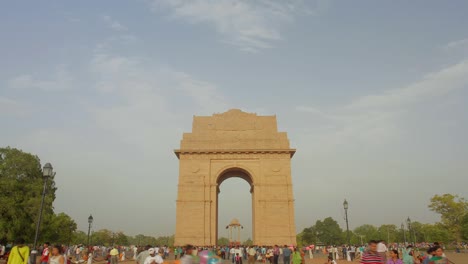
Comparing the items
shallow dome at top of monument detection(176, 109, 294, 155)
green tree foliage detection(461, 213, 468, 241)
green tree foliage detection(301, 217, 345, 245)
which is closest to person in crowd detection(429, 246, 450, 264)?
shallow dome at top of monument detection(176, 109, 294, 155)

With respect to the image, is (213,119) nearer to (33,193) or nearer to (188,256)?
(33,193)

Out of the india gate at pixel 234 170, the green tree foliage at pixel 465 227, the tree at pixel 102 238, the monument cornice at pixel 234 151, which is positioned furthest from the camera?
the tree at pixel 102 238

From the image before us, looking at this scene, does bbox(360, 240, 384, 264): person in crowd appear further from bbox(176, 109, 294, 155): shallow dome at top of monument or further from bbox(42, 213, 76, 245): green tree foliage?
bbox(42, 213, 76, 245): green tree foliage

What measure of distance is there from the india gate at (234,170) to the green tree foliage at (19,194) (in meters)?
12.5

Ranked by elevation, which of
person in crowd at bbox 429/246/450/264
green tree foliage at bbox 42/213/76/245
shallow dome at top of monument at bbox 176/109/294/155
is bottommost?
person in crowd at bbox 429/246/450/264

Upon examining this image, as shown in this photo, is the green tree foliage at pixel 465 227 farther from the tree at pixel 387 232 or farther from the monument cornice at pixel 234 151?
the tree at pixel 387 232

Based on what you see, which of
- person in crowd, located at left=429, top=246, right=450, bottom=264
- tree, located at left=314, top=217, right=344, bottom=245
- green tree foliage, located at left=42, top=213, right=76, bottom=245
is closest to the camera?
person in crowd, located at left=429, top=246, right=450, bottom=264

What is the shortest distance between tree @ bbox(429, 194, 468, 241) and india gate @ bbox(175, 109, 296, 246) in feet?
130

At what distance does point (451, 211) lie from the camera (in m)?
60.8

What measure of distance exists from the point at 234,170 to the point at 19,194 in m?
19.3

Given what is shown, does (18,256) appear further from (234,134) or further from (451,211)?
(451,211)

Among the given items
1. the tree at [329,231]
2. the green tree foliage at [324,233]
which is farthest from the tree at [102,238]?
the tree at [329,231]

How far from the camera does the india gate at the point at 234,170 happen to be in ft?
107

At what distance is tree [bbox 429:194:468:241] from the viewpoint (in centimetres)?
5919
